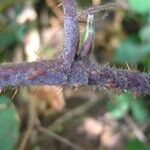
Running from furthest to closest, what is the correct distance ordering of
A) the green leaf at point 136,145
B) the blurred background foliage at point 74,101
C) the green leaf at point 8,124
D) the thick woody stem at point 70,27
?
the blurred background foliage at point 74,101, the green leaf at point 136,145, the green leaf at point 8,124, the thick woody stem at point 70,27

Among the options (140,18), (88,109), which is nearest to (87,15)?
(140,18)

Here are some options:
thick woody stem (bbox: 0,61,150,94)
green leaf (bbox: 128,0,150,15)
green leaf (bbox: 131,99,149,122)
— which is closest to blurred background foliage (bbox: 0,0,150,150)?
green leaf (bbox: 131,99,149,122)

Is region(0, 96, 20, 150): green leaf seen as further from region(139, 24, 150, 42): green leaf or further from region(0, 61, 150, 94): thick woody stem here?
region(139, 24, 150, 42): green leaf

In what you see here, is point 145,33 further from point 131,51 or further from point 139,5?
point 139,5

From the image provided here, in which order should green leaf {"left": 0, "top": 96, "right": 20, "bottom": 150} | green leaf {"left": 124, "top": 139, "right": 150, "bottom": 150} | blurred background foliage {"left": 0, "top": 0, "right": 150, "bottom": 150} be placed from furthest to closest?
blurred background foliage {"left": 0, "top": 0, "right": 150, "bottom": 150}
green leaf {"left": 124, "top": 139, "right": 150, "bottom": 150}
green leaf {"left": 0, "top": 96, "right": 20, "bottom": 150}

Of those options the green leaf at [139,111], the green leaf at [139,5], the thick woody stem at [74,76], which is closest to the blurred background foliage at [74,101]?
the green leaf at [139,111]

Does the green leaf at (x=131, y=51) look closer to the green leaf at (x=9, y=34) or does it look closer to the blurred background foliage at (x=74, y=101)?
the blurred background foliage at (x=74, y=101)
